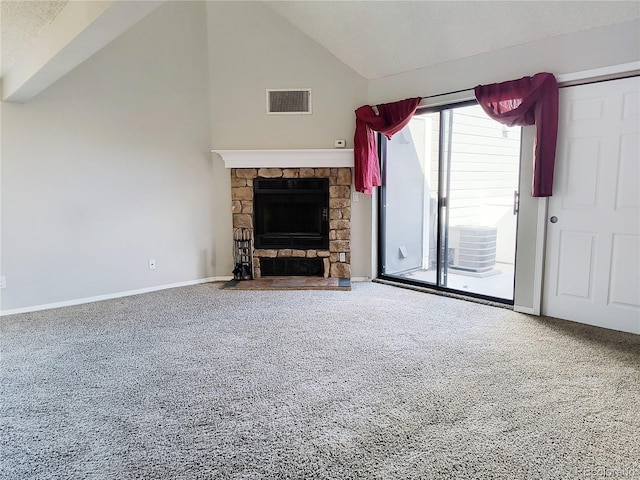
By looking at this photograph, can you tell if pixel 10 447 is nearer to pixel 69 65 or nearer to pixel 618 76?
pixel 69 65

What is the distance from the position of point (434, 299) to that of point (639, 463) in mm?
2687

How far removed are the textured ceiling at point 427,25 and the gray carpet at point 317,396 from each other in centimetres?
256

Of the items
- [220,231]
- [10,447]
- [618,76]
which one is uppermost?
[618,76]

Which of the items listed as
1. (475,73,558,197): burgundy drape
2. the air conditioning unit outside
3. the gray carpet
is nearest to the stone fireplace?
the air conditioning unit outside

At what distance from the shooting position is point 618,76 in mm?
3352

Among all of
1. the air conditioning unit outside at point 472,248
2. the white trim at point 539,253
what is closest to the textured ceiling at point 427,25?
the white trim at point 539,253

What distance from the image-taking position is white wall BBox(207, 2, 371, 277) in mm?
5062

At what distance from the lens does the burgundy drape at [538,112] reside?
3.60 metres

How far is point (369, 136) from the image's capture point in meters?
5.02

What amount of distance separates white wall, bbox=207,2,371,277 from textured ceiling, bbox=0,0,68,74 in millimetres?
2250

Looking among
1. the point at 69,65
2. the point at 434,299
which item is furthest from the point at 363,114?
the point at 69,65

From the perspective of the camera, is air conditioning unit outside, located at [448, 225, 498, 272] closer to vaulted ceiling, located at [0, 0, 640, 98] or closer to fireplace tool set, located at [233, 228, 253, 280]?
vaulted ceiling, located at [0, 0, 640, 98]

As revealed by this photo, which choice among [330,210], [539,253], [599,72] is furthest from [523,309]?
[330,210]

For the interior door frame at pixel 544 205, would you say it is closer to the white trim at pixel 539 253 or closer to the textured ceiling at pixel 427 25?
the white trim at pixel 539 253
